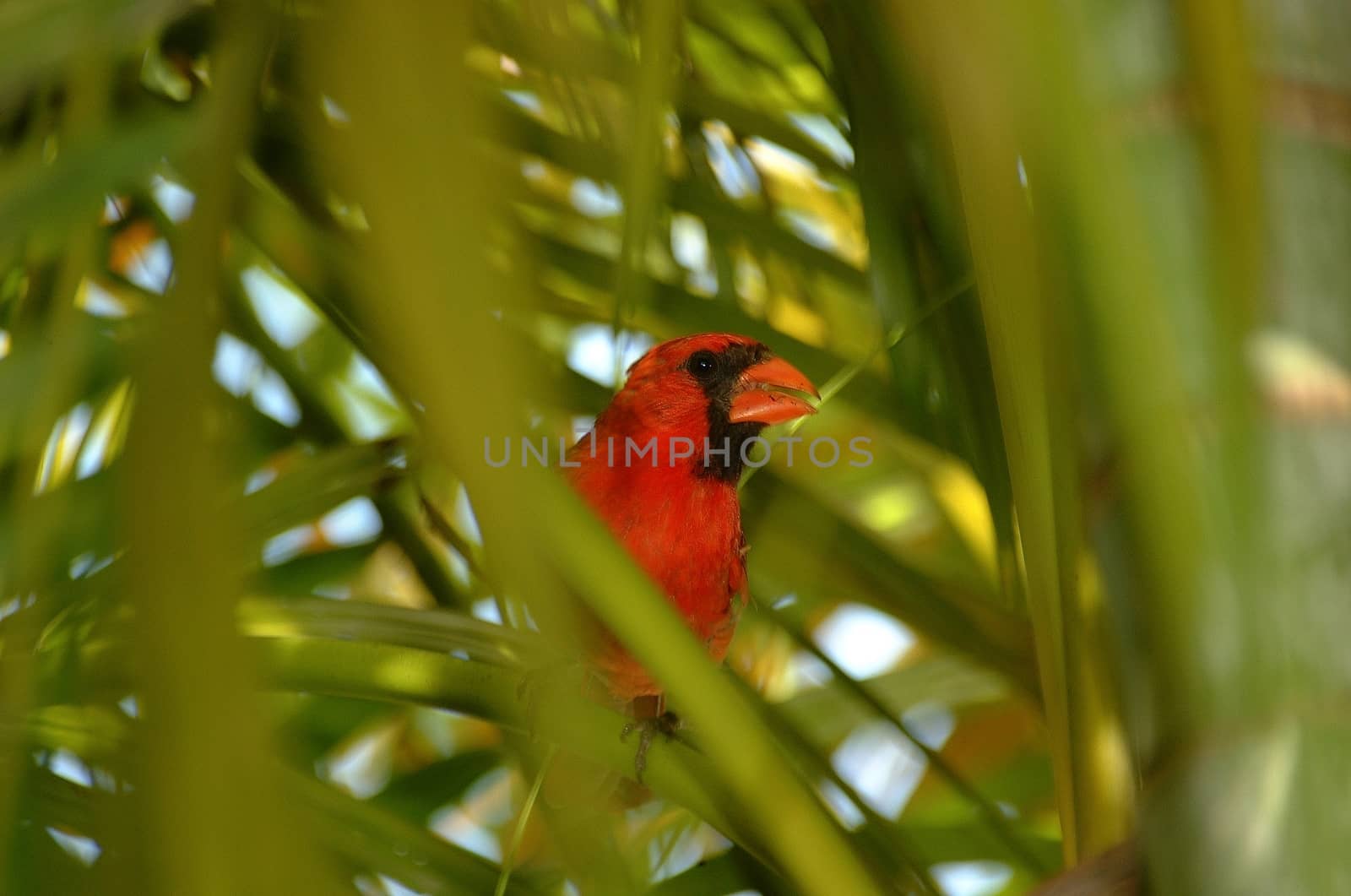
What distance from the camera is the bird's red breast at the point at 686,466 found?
52.8 inches

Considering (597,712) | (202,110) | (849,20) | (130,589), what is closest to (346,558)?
(597,712)

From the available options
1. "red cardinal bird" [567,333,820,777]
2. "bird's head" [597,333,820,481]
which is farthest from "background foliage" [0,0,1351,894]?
"bird's head" [597,333,820,481]

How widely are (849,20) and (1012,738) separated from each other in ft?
3.85

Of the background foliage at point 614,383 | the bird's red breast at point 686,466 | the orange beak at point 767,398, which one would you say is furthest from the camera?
the orange beak at point 767,398

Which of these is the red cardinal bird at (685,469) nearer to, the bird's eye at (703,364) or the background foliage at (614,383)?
the bird's eye at (703,364)

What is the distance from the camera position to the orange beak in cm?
147

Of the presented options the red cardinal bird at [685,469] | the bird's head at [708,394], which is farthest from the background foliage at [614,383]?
the bird's head at [708,394]

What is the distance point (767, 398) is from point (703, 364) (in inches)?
3.8

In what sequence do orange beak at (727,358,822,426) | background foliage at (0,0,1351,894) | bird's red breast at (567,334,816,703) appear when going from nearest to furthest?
1. background foliage at (0,0,1351,894)
2. bird's red breast at (567,334,816,703)
3. orange beak at (727,358,822,426)

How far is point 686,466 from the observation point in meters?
1.43

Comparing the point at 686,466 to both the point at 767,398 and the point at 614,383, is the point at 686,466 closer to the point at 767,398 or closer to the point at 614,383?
the point at 767,398

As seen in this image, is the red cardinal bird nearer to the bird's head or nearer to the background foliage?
the bird's head

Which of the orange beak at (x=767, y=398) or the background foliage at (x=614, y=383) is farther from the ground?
the orange beak at (x=767, y=398)

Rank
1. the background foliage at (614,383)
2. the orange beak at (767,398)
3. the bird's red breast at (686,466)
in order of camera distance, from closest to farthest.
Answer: the background foliage at (614,383) → the bird's red breast at (686,466) → the orange beak at (767,398)
